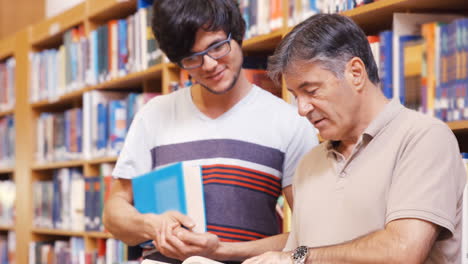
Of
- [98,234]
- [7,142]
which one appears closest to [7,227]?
[7,142]

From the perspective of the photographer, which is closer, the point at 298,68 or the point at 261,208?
the point at 298,68

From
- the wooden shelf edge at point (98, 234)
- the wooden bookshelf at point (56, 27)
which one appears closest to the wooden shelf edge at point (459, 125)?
the wooden shelf edge at point (98, 234)

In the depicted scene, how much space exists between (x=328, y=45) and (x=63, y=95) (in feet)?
8.81

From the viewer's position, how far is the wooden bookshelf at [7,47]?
14.4 ft

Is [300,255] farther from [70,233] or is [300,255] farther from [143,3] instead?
[70,233]

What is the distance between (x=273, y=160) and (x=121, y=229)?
480 millimetres

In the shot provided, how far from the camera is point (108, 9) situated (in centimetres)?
330

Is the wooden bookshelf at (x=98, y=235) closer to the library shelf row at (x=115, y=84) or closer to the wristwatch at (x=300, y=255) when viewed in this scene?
the library shelf row at (x=115, y=84)

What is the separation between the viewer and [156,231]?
167cm

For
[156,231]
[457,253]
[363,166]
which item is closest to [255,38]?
[156,231]

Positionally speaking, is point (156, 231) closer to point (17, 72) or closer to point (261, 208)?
point (261, 208)

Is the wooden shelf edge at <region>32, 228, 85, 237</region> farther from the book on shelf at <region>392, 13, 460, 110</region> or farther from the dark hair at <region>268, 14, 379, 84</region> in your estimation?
the dark hair at <region>268, 14, 379, 84</region>

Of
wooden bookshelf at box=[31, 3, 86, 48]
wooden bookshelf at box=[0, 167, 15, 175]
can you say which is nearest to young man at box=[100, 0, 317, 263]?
wooden bookshelf at box=[31, 3, 86, 48]

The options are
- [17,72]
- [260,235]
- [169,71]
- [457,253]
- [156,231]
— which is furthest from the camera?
[17,72]
